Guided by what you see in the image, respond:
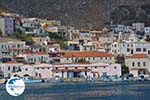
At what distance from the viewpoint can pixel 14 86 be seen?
16828 mm

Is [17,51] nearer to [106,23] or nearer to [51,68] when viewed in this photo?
[51,68]

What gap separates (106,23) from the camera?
416 ft

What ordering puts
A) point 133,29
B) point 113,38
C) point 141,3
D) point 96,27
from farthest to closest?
point 141,3, point 96,27, point 133,29, point 113,38

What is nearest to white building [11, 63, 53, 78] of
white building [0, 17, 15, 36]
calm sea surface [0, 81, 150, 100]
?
calm sea surface [0, 81, 150, 100]

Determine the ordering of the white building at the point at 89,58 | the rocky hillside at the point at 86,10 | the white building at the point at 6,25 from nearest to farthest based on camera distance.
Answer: the white building at the point at 89,58 < the white building at the point at 6,25 < the rocky hillside at the point at 86,10

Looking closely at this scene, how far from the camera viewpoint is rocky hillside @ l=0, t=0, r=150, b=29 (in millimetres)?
127125

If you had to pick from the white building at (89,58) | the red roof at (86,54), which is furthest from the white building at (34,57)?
the red roof at (86,54)

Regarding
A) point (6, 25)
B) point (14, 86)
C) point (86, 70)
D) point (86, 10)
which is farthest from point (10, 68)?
point (86, 10)

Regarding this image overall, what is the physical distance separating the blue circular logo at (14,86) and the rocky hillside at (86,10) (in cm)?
10384

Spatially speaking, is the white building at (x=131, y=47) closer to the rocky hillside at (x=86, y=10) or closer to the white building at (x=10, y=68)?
the white building at (x=10, y=68)

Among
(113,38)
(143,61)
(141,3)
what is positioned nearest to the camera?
(143,61)

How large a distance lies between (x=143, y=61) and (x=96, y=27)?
56.1 metres

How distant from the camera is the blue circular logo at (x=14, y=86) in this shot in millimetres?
16781

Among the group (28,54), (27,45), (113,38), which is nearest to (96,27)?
(113,38)
